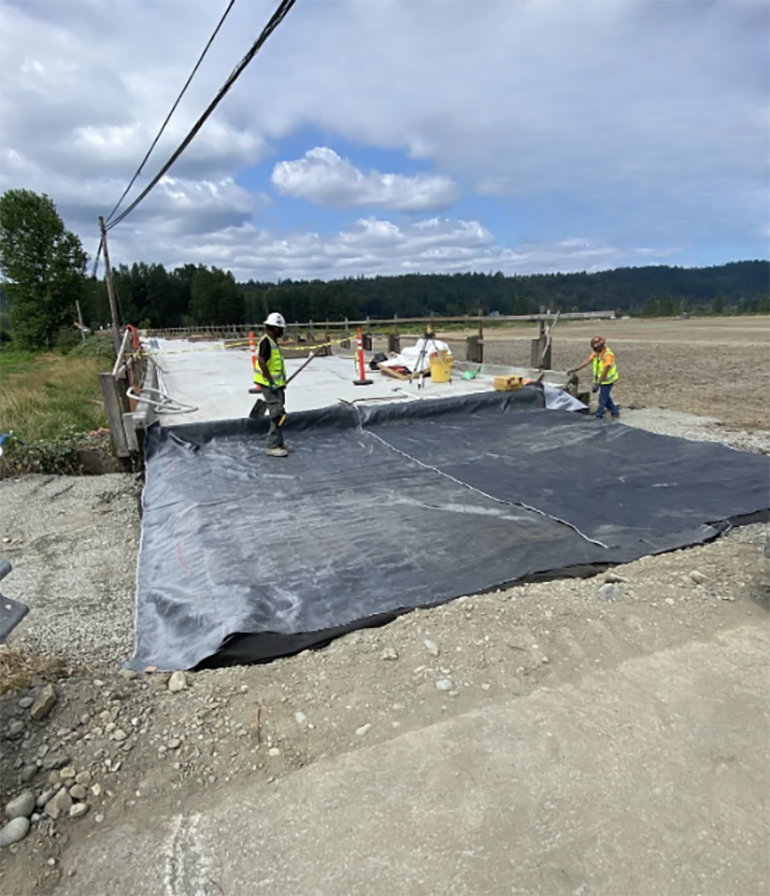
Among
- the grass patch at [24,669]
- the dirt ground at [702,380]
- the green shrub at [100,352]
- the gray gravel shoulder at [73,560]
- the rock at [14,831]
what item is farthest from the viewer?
the green shrub at [100,352]

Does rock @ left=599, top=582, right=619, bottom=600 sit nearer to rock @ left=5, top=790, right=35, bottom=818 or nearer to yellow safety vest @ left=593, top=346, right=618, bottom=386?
rock @ left=5, top=790, right=35, bottom=818

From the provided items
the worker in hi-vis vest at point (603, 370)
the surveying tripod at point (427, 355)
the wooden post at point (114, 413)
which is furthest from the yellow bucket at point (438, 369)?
the wooden post at point (114, 413)

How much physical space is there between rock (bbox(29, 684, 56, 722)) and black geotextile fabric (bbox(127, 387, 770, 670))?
53 cm

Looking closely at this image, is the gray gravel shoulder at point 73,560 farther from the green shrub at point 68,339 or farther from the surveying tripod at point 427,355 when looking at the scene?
the green shrub at point 68,339

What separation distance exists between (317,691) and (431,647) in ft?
2.06

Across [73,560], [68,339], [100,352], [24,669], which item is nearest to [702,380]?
[73,560]

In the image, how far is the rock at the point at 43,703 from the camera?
2299 mm

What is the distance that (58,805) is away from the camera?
198cm

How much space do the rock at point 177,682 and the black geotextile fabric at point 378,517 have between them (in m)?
0.12

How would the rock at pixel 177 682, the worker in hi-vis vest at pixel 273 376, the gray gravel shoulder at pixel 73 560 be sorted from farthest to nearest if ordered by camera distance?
the worker in hi-vis vest at pixel 273 376
the gray gravel shoulder at pixel 73 560
the rock at pixel 177 682

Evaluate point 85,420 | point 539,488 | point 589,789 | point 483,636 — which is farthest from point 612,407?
point 85,420

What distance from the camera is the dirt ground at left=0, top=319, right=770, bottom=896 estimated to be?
2.01 m

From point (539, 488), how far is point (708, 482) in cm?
159

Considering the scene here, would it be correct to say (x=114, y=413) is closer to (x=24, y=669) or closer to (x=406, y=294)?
(x=24, y=669)
